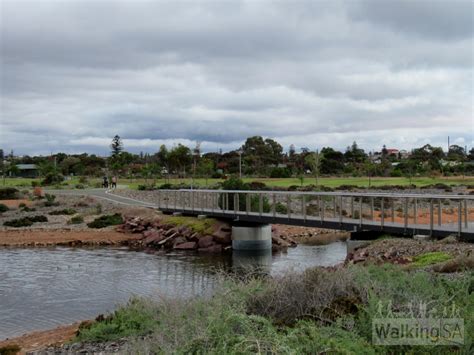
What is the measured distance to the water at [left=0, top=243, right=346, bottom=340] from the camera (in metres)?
14.3

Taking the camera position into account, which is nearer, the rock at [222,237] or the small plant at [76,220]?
the rock at [222,237]

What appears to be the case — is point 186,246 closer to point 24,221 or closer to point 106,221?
point 106,221


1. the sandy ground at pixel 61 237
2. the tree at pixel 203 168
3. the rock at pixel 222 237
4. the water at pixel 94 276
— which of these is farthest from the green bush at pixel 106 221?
the tree at pixel 203 168

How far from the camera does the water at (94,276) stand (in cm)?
1434

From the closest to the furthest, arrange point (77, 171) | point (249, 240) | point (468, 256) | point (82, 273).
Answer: point (468, 256) → point (82, 273) → point (249, 240) → point (77, 171)

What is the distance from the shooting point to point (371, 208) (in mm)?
19469

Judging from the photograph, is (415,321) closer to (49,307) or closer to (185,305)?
(185,305)

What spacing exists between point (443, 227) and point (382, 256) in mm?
2590

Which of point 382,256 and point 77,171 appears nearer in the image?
point 382,256

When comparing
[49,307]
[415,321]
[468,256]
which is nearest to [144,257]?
[49,307]

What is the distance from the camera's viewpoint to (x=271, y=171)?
250ft

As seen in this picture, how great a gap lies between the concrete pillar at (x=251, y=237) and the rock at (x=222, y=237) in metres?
0.78

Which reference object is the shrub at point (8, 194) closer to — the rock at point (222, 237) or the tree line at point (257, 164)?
the tree line at point (257, 164)

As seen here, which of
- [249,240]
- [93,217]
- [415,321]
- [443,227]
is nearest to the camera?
[415,321]
